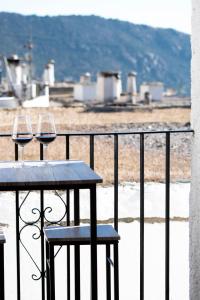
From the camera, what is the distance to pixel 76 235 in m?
2.21

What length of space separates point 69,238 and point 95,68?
343 feet

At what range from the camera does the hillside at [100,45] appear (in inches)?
4124

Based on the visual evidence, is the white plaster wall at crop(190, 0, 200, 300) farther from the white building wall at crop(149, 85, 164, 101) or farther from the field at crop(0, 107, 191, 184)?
the white building wall at crop(149, 85, 164, 101)

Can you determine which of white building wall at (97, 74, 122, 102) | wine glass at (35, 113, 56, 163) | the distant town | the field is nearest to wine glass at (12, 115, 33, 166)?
wine glass at (35, 113, 56, 163)

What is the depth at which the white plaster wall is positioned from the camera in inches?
90.3

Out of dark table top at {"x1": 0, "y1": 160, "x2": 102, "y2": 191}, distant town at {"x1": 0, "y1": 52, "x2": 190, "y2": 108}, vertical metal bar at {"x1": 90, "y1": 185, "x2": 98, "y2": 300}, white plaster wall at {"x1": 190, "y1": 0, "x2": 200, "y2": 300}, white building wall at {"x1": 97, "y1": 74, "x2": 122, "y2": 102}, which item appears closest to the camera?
dark table top at {"x1": 0, "y1": 160, "x2": 102, "y2": 191}

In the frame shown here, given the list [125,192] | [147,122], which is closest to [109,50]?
[147,122]

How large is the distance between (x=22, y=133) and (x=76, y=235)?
42 centimetres

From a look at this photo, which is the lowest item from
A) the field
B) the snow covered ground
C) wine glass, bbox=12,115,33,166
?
the snow covered ground

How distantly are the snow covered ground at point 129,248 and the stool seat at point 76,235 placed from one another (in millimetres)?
2334

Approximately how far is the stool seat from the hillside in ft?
315

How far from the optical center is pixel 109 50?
115 meters

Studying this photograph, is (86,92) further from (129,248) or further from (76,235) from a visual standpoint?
(76,235)

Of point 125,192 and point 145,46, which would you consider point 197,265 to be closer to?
point 125,192
